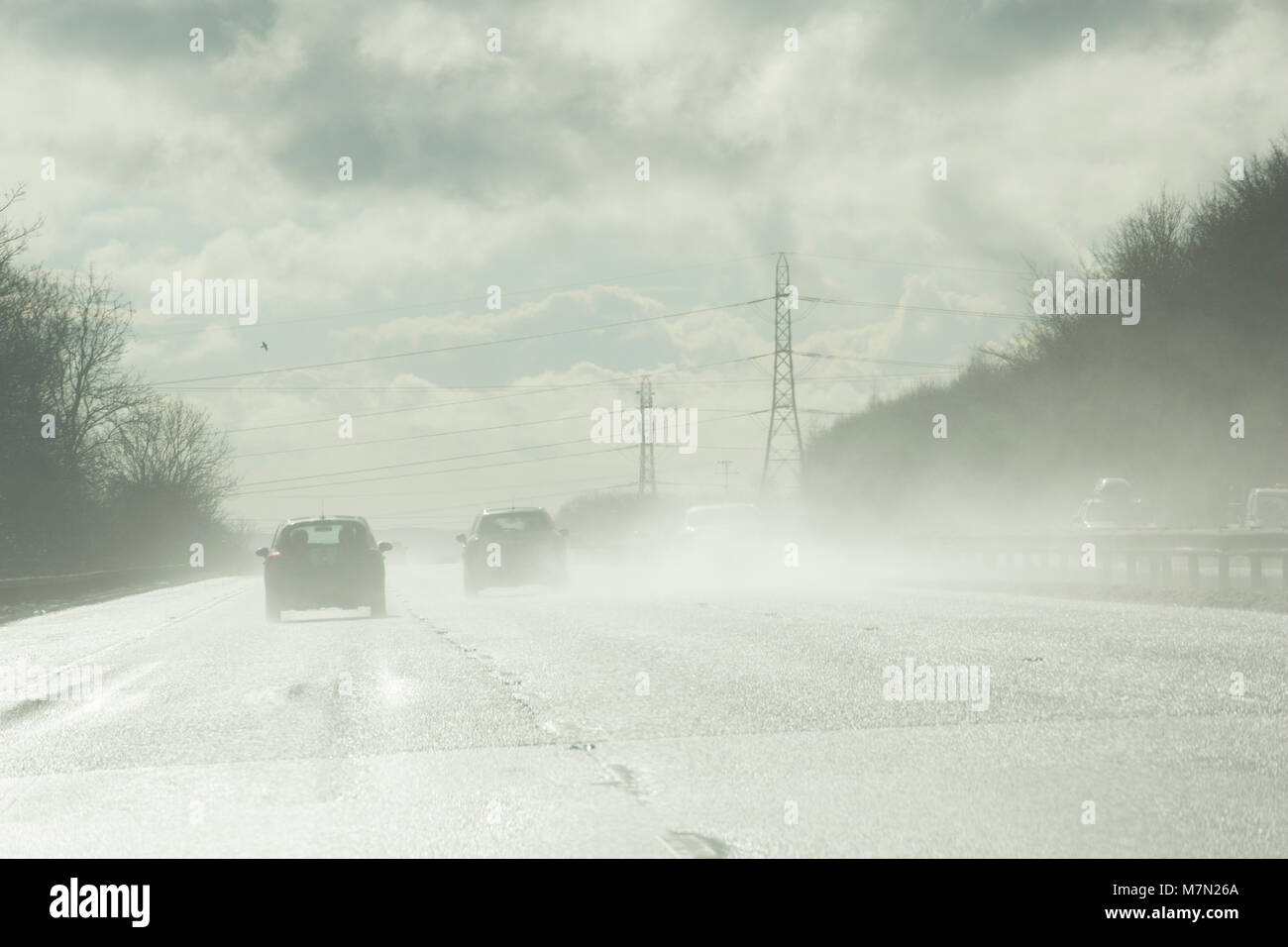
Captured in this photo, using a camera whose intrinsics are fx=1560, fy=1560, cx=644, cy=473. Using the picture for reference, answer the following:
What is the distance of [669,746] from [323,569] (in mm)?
19124

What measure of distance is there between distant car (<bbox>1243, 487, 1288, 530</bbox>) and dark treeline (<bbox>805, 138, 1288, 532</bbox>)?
16086 millimetres

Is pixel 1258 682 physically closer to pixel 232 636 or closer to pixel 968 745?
pixel 968 745

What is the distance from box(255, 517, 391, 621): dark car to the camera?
27.5 meters

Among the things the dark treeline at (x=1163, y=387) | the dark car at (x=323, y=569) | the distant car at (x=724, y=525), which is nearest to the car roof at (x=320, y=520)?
the dark car at (x=323, y=569)

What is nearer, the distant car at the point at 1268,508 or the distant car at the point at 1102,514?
the distant car at the point at 1268,508

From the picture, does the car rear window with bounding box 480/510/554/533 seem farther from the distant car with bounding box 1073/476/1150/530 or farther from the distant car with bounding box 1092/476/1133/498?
the distant car with bounding box 1092/476/1133/498

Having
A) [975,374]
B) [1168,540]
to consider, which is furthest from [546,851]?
[975,374]

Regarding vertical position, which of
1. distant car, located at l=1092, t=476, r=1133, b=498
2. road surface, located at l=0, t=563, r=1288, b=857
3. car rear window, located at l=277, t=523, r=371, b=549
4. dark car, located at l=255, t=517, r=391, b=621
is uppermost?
distant car, located at l=1092, t=476, r=1133, b=498

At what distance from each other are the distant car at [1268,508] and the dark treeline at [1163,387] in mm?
16086

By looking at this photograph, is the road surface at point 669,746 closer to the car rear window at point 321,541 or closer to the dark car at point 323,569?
the dark car at point 323,569

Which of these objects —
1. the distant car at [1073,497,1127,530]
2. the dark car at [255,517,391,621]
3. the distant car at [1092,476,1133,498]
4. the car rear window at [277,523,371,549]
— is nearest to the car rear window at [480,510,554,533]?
the dark car at [255,517,391,621]

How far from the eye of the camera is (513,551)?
3412cm

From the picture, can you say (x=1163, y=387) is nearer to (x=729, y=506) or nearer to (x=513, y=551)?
(x=729, y=506)

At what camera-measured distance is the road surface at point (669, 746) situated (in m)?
6.79
